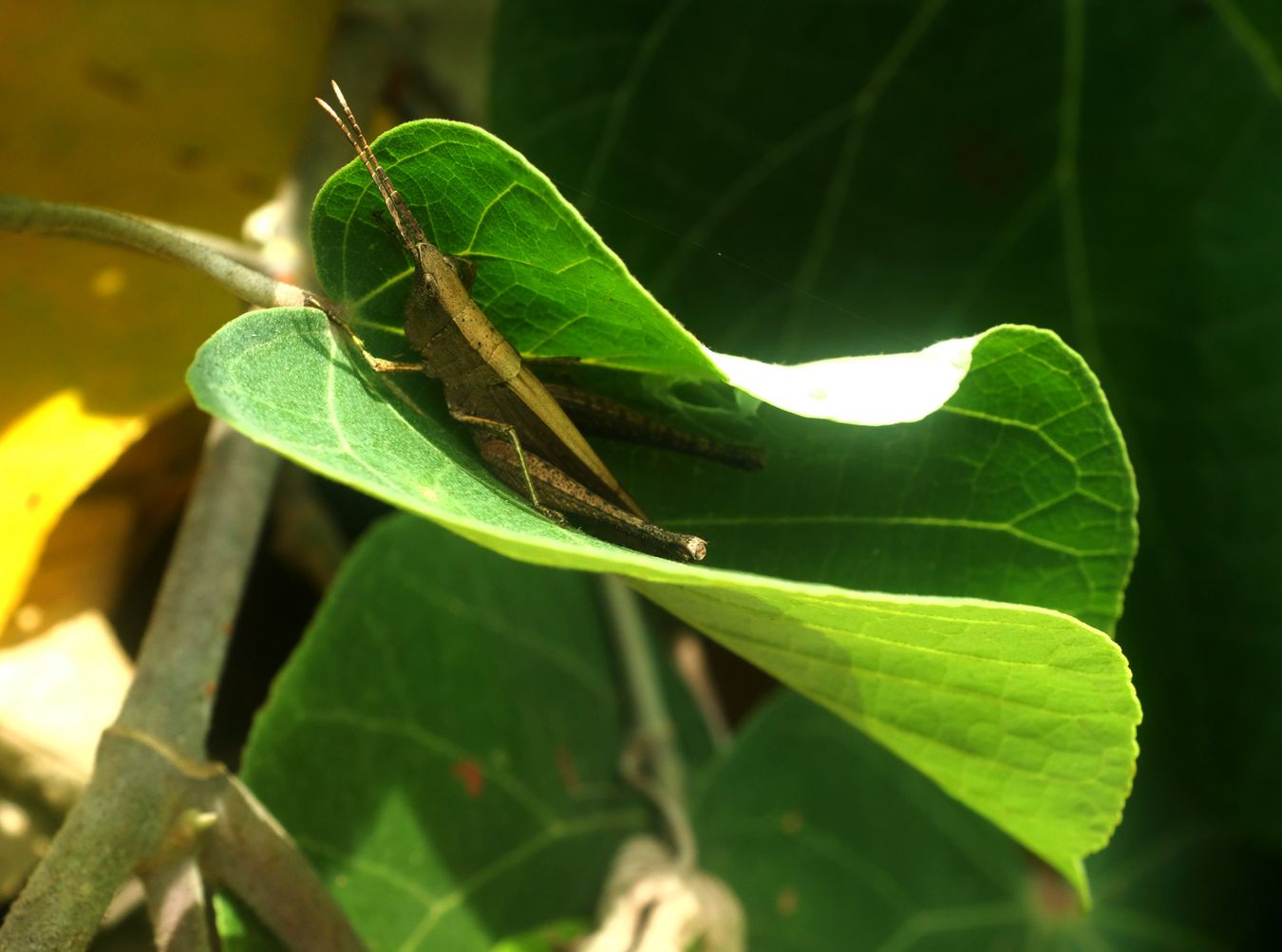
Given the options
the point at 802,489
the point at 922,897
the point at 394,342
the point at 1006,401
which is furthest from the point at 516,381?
the point at 922,897

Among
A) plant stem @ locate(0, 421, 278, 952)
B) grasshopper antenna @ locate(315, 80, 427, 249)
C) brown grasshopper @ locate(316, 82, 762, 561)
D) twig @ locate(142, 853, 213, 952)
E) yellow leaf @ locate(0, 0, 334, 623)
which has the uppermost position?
yellow leaf @ locate(0, 0, 334, 623)

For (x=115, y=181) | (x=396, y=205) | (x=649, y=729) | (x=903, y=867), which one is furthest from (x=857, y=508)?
(x=115, y=181)

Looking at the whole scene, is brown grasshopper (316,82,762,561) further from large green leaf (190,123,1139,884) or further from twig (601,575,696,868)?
twig (601,575,696,868)

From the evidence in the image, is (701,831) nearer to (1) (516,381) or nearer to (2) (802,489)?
(2) (802,489)

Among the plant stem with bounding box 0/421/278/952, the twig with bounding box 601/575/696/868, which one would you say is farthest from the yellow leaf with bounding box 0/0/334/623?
the twig with bounding box 601/575/696/868

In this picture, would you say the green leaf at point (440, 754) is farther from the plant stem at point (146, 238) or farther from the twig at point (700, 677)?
the plant stem at point (146, 238)

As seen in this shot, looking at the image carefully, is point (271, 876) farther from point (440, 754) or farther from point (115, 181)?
point (115, 181)
